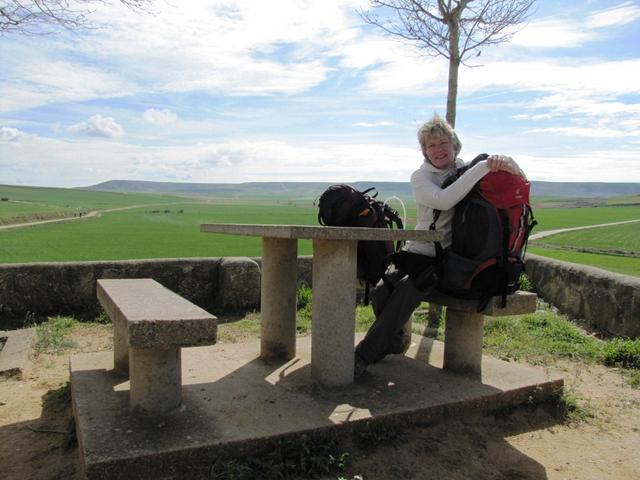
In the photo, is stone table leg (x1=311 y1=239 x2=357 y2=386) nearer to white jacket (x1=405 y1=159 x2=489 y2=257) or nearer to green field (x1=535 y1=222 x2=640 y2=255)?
white jacket (x1=405 y1=159 x2=489 y2=257)

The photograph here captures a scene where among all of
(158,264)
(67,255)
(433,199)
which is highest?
(433,199)

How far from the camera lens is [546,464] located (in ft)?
10.5

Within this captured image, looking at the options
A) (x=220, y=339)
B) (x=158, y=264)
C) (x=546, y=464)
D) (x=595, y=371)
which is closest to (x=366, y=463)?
(x=546, y=464)

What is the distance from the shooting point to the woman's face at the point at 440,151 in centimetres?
400

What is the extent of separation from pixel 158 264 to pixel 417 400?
4384 millimetres

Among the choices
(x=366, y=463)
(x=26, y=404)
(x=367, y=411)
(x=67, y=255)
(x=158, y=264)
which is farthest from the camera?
(x=67, y=255)

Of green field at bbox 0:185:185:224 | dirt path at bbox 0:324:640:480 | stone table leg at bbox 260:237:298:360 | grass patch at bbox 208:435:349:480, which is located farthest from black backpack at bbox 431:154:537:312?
green field at bbox 0:185:185:224

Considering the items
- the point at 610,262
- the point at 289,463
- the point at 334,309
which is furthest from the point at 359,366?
the point at 610,262

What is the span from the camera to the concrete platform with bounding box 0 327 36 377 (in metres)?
4.71

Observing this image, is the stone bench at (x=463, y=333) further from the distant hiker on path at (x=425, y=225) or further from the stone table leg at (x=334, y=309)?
the stone table leg at (x=334, y=309)

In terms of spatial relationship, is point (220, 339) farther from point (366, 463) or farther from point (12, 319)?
point (366, 463)

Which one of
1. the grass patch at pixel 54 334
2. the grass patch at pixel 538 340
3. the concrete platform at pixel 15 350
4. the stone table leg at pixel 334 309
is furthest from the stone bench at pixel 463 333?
the grass patch at pixel 54 334

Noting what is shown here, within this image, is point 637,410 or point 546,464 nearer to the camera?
point 546,464

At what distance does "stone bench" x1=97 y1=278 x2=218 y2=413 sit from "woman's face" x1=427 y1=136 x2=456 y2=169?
1.92 metres
